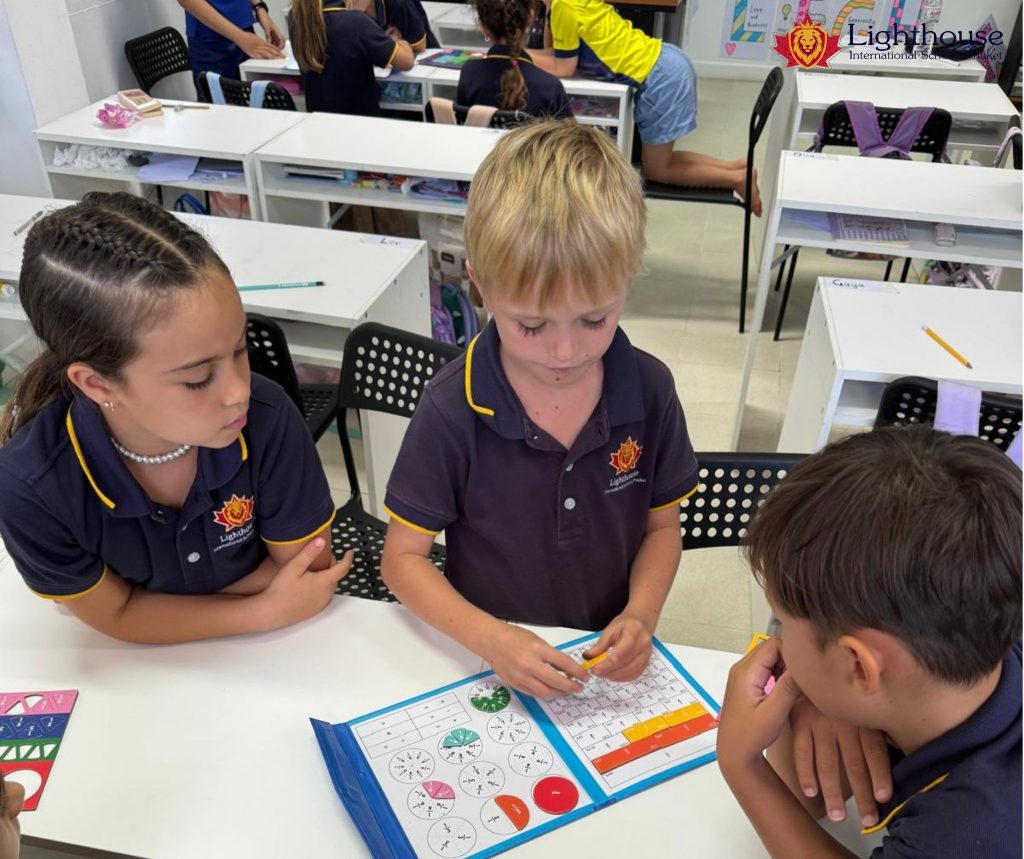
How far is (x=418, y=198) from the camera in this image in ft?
9.18

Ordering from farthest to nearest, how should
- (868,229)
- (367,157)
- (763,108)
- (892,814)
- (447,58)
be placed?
(447,58) → (763,108) → (367,157) → (868,229) → (892,814)

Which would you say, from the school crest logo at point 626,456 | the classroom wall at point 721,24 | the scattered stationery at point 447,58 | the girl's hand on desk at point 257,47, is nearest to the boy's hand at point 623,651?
the school crest logo at point 626,456

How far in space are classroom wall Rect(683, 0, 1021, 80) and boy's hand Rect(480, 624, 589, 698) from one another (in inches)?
260

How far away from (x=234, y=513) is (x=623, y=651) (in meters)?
0.54

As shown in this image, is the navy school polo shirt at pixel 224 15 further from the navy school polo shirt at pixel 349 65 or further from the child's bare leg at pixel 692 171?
the child's bare leg at pixel 692 171

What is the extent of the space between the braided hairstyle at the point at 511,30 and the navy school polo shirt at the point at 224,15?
169cm

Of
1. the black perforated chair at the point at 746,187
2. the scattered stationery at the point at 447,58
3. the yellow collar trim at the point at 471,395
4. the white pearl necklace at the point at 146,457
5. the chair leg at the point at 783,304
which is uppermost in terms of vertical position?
the yellow collar trim at the point at 471,395

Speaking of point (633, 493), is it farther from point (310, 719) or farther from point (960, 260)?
point (960, 260)

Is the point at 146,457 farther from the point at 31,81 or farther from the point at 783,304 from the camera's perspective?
Result: the point at 783,304

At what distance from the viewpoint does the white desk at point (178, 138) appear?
277 centimetres

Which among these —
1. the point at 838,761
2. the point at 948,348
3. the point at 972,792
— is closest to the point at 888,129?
the point at 948,348

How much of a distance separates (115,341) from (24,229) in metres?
1.48

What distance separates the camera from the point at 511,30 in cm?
308

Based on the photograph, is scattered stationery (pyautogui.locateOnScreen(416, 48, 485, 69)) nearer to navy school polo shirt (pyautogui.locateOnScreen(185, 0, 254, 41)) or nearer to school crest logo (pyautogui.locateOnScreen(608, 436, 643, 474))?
navy school polo shirt (pyautogui.locateOnScreen(185, 0, 254, 41))
